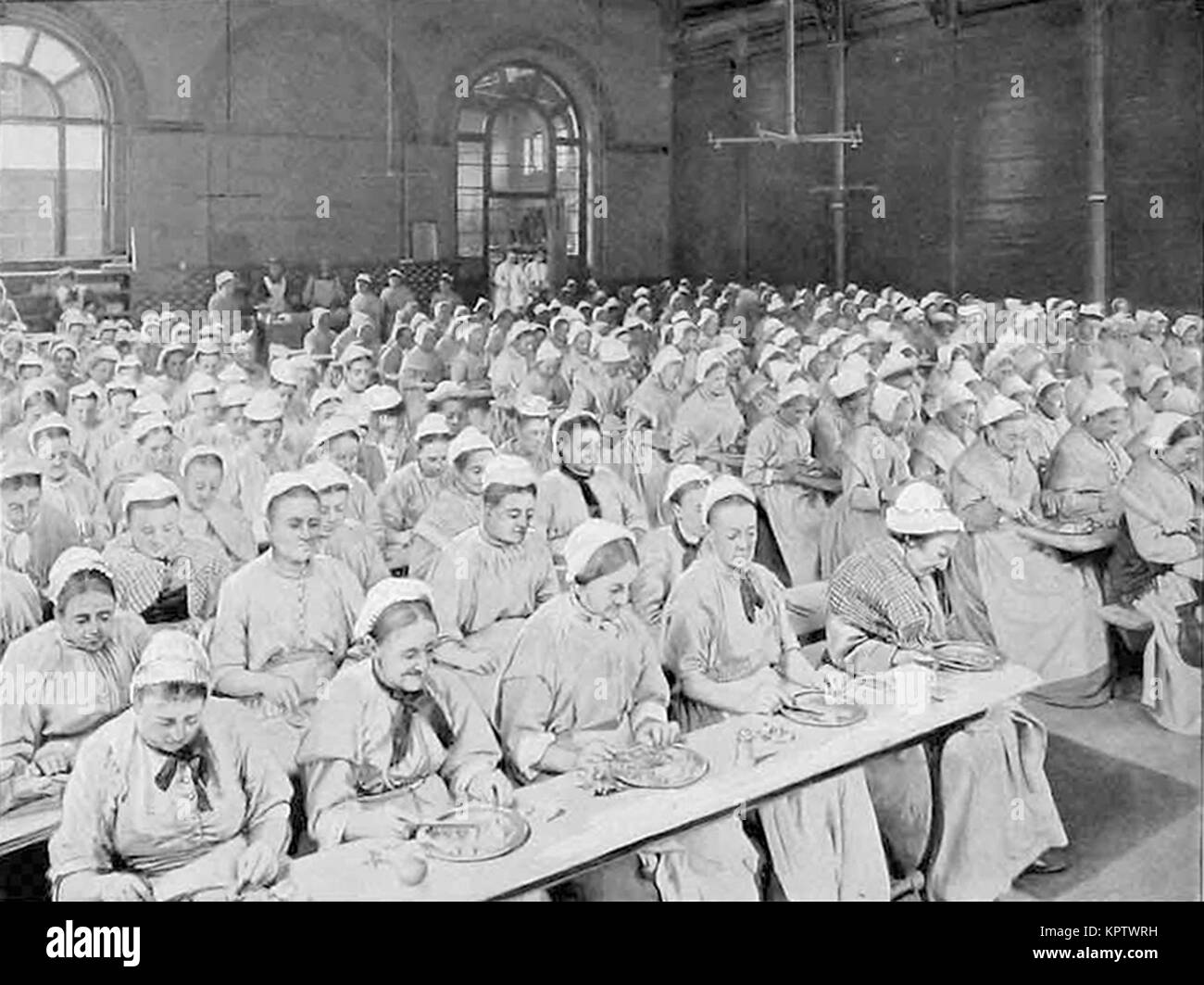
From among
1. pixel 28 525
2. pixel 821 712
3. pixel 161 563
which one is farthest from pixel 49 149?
pixel 821 712

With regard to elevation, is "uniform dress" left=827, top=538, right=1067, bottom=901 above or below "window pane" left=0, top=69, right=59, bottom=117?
below

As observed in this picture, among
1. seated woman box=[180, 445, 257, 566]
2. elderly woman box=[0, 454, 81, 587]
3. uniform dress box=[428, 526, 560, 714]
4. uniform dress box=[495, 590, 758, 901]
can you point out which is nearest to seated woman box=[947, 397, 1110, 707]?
uniform dress box=[495, 590, 758, 901]

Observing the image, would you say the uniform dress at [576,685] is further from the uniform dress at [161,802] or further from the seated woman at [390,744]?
the uniform dress at [161,802]

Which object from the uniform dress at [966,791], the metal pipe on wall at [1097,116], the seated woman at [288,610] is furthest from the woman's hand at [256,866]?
the metal pipe on wall at [1097,116]

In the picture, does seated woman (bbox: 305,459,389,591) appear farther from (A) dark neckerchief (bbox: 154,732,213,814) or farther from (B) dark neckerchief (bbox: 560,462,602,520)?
(A) dark neckerchief (bbox: 154,732,213,814)

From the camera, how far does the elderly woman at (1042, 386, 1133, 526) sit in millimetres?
6324

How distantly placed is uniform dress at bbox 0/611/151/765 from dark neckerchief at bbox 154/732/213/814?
2.35ft

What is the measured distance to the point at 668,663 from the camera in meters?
4.90

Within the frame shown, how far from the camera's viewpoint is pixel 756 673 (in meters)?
4.87

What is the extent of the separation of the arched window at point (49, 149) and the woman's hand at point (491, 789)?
9.06 feet

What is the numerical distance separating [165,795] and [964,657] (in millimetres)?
2687

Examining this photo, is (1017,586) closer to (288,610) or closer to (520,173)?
(520,173)

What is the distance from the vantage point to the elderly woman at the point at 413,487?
229 inches

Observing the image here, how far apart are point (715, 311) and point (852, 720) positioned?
132 inches
